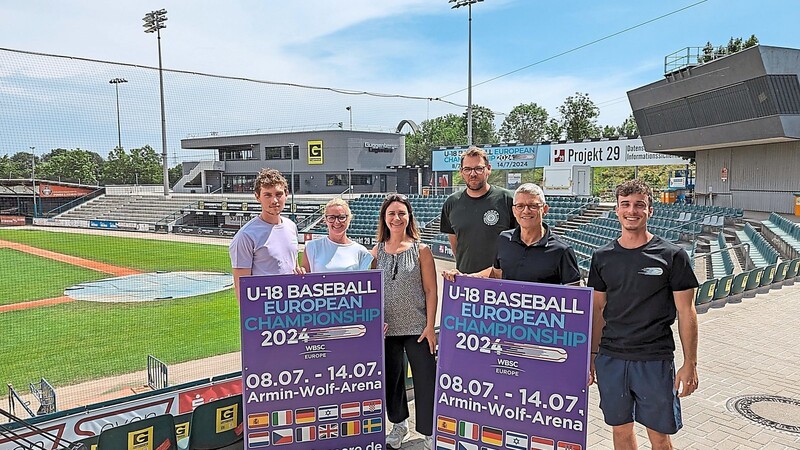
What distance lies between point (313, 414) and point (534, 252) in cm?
186

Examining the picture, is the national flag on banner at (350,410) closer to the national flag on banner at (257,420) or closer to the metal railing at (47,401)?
the national flag on banner at (257,420)

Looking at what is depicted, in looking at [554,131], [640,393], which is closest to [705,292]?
[640,393]

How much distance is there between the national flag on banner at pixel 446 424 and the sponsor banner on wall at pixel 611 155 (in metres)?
28.1

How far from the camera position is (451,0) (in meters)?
33.5

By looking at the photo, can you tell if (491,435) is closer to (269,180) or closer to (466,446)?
(466,446)

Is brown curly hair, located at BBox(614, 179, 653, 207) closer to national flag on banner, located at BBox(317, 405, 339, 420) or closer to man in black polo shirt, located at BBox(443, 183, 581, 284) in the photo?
man in black polo shirt, located at BBox(443, 183, 581, 284)

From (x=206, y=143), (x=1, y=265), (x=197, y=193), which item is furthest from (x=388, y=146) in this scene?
(x=206, y=143)

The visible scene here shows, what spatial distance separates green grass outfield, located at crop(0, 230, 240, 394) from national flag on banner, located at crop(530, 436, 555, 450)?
7.96 metres

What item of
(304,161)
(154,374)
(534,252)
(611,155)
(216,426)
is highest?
(611,155)

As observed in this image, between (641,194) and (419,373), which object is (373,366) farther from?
(641,194)

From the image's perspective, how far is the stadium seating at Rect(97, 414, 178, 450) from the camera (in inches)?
147

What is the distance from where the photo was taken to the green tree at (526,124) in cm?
9119

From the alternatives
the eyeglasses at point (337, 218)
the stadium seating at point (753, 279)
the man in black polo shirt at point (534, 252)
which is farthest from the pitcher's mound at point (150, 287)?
the man in black polo shirt at point (534, 252)

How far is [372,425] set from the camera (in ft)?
12.6
